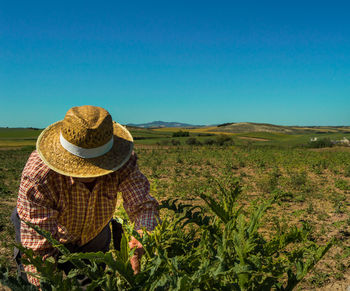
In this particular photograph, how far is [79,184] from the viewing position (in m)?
1.67

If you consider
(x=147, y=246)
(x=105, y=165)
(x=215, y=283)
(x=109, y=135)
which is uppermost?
(x=109, y=135)

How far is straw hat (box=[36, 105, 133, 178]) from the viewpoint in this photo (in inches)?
56.6

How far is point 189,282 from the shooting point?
828 mm

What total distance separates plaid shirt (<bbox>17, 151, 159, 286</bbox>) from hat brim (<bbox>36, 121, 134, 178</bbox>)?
0.22ft

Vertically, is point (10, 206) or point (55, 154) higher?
point (55, 154)

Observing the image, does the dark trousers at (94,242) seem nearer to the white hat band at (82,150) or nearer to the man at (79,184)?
the man at (79,184)

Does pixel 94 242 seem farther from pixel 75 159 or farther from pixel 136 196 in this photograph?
pixel 75 159

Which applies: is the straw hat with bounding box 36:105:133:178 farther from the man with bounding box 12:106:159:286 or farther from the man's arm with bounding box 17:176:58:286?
the man's arm with bounding box 17:176:58:286

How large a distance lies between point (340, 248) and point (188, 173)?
24.6 feet

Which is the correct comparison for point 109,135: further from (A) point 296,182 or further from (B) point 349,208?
(A) point 296,182

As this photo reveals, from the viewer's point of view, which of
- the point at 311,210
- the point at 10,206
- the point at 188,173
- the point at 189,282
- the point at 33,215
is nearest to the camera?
the point at 189,282

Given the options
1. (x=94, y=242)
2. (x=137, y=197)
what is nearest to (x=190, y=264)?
(x=137, y=197)

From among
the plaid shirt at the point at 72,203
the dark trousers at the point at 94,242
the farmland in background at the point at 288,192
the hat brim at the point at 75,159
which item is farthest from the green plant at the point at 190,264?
the dark trousers at the point at 94,242

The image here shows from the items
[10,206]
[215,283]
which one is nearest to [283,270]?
[215,283]
